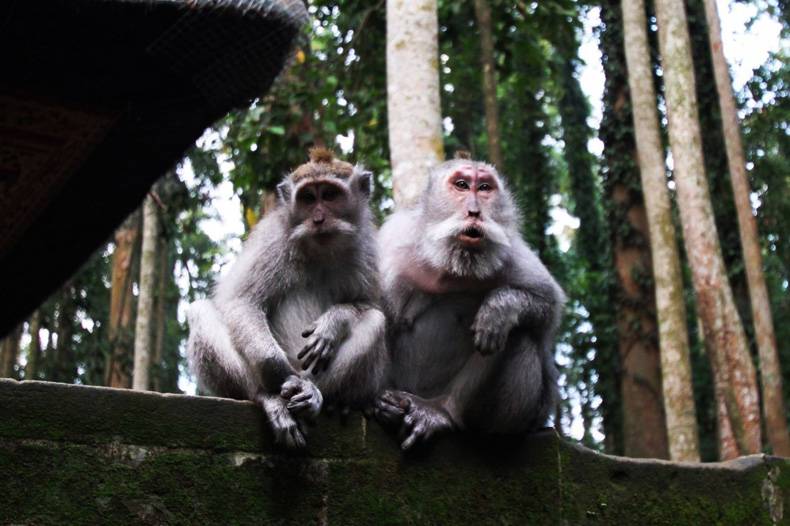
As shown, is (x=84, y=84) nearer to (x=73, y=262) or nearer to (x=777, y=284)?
(x=73, y=262)

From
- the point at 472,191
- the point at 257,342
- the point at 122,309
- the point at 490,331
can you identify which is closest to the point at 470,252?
the point at 472,191

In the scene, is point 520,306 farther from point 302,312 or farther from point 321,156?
point 321,156

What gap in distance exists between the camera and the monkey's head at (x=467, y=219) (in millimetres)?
4555

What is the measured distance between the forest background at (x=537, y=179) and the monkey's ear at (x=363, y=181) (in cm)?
289

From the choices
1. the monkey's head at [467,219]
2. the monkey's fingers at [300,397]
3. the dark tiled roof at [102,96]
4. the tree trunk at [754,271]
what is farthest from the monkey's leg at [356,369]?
the tree trunk at [754,271]

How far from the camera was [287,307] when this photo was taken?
15.1ft

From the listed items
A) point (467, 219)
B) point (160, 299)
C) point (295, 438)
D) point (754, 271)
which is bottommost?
point (295, 438)

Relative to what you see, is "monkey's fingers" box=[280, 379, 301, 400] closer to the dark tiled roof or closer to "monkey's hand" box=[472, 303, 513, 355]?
"monkey's hand" box=[472, 303, 513, 355]

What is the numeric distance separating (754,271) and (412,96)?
16.1 feet

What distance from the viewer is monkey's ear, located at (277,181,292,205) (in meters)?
4.68

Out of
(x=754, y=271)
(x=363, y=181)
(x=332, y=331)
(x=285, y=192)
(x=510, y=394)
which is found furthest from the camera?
(x=754, y=271)

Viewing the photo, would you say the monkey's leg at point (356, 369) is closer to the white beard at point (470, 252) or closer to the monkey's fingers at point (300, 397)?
the monkey's fingers at point (300, 397)

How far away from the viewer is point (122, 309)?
1691 centimetres

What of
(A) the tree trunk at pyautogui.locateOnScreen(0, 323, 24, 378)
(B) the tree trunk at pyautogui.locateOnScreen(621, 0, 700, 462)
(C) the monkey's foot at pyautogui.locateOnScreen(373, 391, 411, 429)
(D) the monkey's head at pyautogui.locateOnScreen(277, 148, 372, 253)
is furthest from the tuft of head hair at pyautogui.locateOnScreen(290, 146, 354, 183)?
(A) the tree trunk at pyautogui.locateOnScreen(0, 323, 24, 378)
